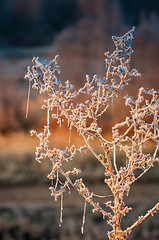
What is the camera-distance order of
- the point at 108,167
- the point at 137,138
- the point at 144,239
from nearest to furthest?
the point at 137,138 → the point at 108,167 → the point at 144,239

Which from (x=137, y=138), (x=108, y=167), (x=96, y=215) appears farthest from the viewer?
(x=96, y=215)

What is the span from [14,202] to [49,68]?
2960 millimetres

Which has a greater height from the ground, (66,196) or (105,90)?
(105,90)

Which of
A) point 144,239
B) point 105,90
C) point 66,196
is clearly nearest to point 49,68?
point 105,90

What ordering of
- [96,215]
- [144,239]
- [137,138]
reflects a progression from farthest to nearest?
[96,215] → [144,239] → [137,138]

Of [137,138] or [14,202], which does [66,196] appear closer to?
[14,202]

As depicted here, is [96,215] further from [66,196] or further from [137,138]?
[137,138]

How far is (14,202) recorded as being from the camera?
4.38 m

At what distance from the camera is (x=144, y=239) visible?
4.04 meters

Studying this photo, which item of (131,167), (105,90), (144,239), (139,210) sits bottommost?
(144,239)

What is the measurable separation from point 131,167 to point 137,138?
6.0 inches

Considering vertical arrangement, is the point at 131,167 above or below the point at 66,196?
above

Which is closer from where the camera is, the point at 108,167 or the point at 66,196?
the point at 108,167

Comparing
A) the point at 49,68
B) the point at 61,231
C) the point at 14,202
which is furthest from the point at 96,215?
the point at 49,68
